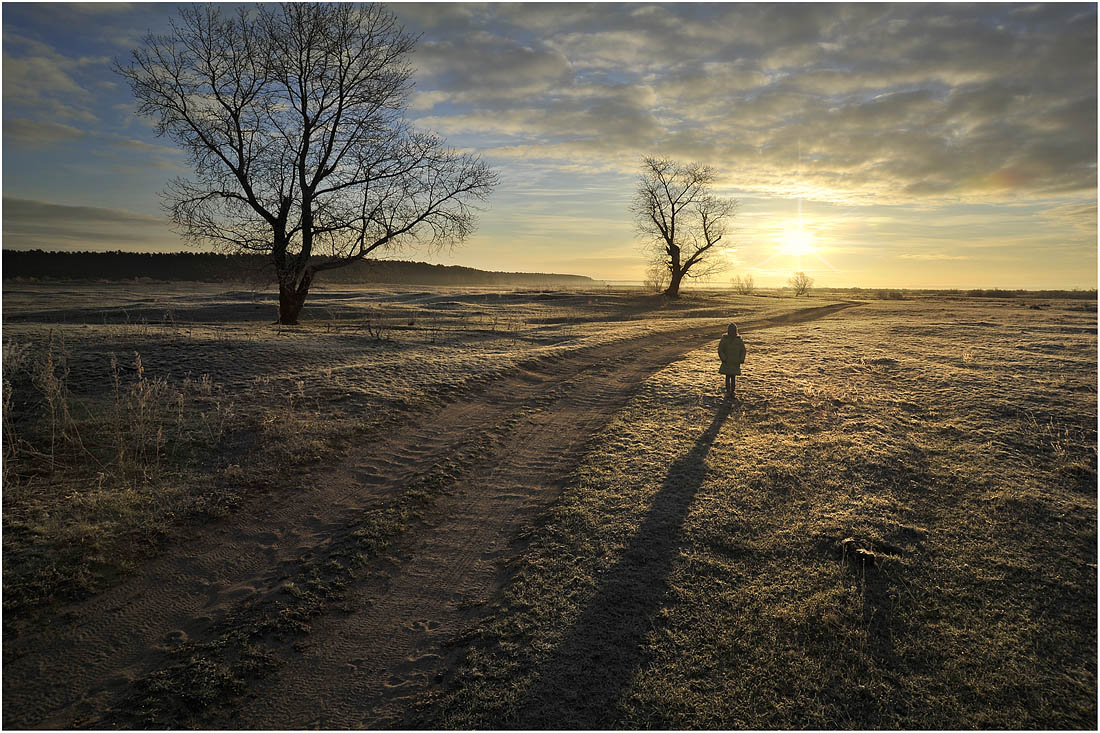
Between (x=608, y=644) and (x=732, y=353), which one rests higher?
(x=732, y=353)

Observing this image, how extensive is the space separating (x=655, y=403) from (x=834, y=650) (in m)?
8.58

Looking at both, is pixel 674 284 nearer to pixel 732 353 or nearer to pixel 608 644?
pixel 732 353

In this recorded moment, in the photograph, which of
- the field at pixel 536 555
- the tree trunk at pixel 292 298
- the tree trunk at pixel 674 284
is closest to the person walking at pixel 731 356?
the field at pixel 536 555

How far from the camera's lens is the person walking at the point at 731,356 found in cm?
1362

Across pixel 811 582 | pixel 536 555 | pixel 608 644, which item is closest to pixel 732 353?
pixel 811 582

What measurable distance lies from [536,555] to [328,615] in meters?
2.47

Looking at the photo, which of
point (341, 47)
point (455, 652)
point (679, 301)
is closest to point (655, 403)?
point (455, 652)

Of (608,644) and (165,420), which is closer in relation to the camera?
(608,644)

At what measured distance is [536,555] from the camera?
252 inches

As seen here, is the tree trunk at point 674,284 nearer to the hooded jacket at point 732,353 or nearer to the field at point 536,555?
the field at point 536,555

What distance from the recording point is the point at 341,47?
21797mm

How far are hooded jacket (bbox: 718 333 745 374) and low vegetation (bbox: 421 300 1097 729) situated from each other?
74.8 inches

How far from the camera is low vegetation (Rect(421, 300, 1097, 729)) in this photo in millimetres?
4410

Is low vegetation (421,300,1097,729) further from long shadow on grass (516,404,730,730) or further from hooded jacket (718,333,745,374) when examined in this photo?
hooded jacket (718,333,745,374)
